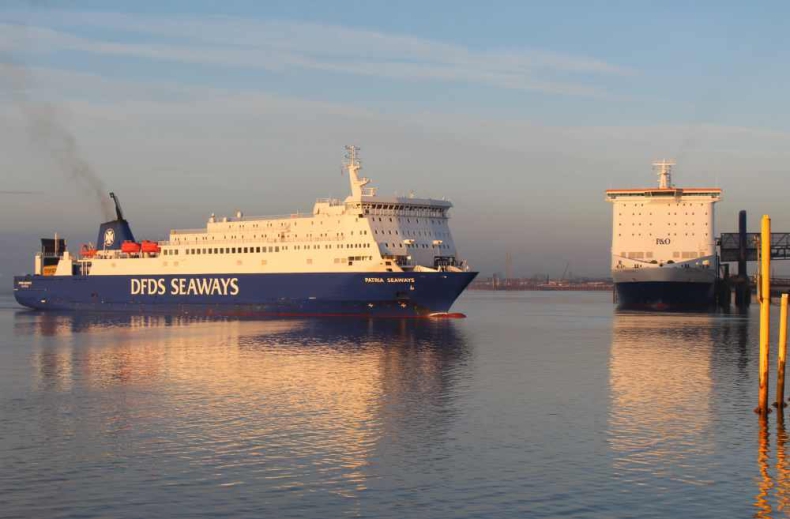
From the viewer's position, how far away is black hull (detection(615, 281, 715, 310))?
7288 centimetres

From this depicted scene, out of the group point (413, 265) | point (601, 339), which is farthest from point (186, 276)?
point (601, 339)

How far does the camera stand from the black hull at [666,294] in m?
72.9

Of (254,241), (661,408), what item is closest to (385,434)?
(661,408)

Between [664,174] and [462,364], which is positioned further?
[664,174]

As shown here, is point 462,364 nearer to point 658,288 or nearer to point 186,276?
point 186,276

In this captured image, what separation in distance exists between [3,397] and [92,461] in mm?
9746

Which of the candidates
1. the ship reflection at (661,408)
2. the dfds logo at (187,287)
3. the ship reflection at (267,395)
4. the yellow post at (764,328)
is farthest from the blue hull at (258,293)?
the yellow post at (764,328)

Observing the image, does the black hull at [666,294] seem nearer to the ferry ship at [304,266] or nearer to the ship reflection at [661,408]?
the ferry ship at [304,266]

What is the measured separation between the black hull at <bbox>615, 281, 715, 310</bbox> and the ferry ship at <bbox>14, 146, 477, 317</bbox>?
22.5 m

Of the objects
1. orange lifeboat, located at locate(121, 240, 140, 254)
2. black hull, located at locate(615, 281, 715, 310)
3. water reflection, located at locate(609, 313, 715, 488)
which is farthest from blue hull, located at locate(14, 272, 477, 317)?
black hull, located at locate(615, 281, 715, 310)

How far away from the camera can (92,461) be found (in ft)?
59.3

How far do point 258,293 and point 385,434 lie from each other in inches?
1588

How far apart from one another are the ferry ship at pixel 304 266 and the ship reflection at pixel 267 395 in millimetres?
6282

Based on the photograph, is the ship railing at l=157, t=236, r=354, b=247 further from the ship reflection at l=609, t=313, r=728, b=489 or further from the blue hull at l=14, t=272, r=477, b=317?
the ship reflection at l=609, t=313, r=728, b=489
